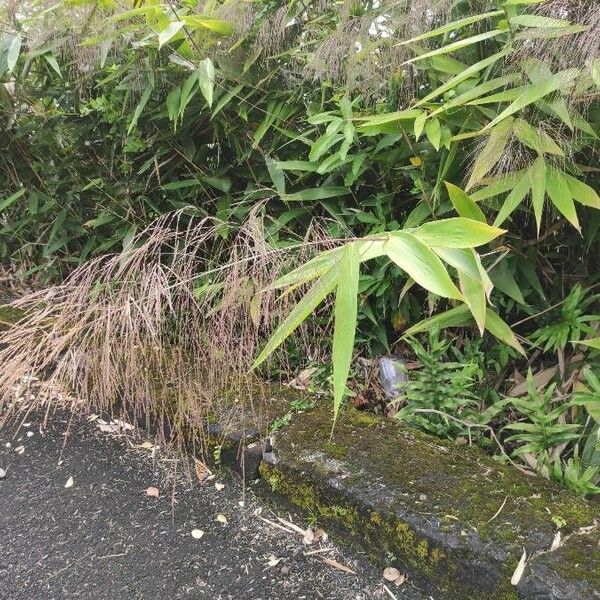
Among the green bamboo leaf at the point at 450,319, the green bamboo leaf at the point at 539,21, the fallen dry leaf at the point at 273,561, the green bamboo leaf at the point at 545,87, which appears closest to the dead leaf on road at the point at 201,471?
the fallen dry leaf at the point at 273,561

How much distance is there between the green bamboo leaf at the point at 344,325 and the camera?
2.64 feet

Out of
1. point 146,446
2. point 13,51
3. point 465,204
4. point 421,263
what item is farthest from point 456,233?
point 13,51

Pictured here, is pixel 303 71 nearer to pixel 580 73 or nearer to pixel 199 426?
pixel 580 73

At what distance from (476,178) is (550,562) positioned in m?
0.74

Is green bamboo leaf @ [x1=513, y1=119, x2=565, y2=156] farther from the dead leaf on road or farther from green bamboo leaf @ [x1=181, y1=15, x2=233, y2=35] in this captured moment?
the dead leaf on road

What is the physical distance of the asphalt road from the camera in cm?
119

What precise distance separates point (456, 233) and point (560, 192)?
1.46 feet

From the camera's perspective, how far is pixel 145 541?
4.30 feet

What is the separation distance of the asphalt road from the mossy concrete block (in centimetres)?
9

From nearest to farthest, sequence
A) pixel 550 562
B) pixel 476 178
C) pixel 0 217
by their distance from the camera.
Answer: pixel 550 562 → pixel 476 178 → pixel 0 217

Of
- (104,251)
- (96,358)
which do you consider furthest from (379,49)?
(104,251)

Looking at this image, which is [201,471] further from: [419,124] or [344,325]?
[419,124]

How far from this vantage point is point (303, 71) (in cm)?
149

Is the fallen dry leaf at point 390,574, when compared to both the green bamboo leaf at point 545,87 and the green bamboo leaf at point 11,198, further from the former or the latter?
the green bamboo leaf at point 11,198
